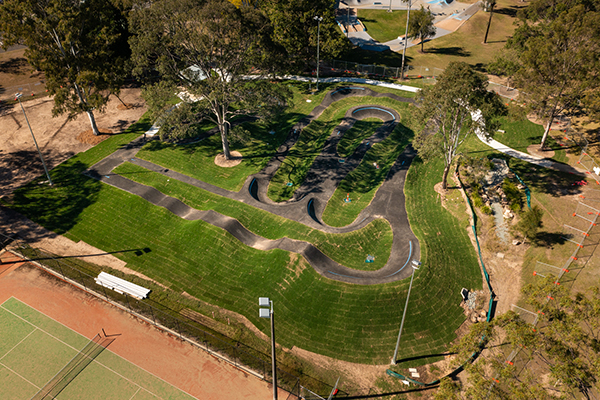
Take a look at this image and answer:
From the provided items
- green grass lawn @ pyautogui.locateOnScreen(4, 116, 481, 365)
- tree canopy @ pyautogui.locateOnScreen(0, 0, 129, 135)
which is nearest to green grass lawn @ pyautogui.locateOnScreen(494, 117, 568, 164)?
green grass lawn @ pyautogui.locateOnScreen(4, 116, 481, 365)

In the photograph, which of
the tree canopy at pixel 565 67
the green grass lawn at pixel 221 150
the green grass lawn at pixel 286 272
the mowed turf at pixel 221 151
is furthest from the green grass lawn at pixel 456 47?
the green grass lawn at pixel 286 272

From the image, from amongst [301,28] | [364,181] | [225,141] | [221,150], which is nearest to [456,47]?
[301,28]

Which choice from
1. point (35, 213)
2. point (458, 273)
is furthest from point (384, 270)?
point (35, 213)

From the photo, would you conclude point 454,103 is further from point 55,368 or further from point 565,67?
point 55,368

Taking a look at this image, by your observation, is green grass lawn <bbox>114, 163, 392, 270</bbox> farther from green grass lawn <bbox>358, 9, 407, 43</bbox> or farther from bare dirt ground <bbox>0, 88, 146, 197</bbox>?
green grass lawn <bbox>358, 9, 407, 43</bbox>

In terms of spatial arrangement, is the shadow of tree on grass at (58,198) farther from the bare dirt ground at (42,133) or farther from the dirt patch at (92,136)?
the dirt patch at (92,136)

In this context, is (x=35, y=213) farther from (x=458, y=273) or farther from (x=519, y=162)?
(x=519, y=162)
